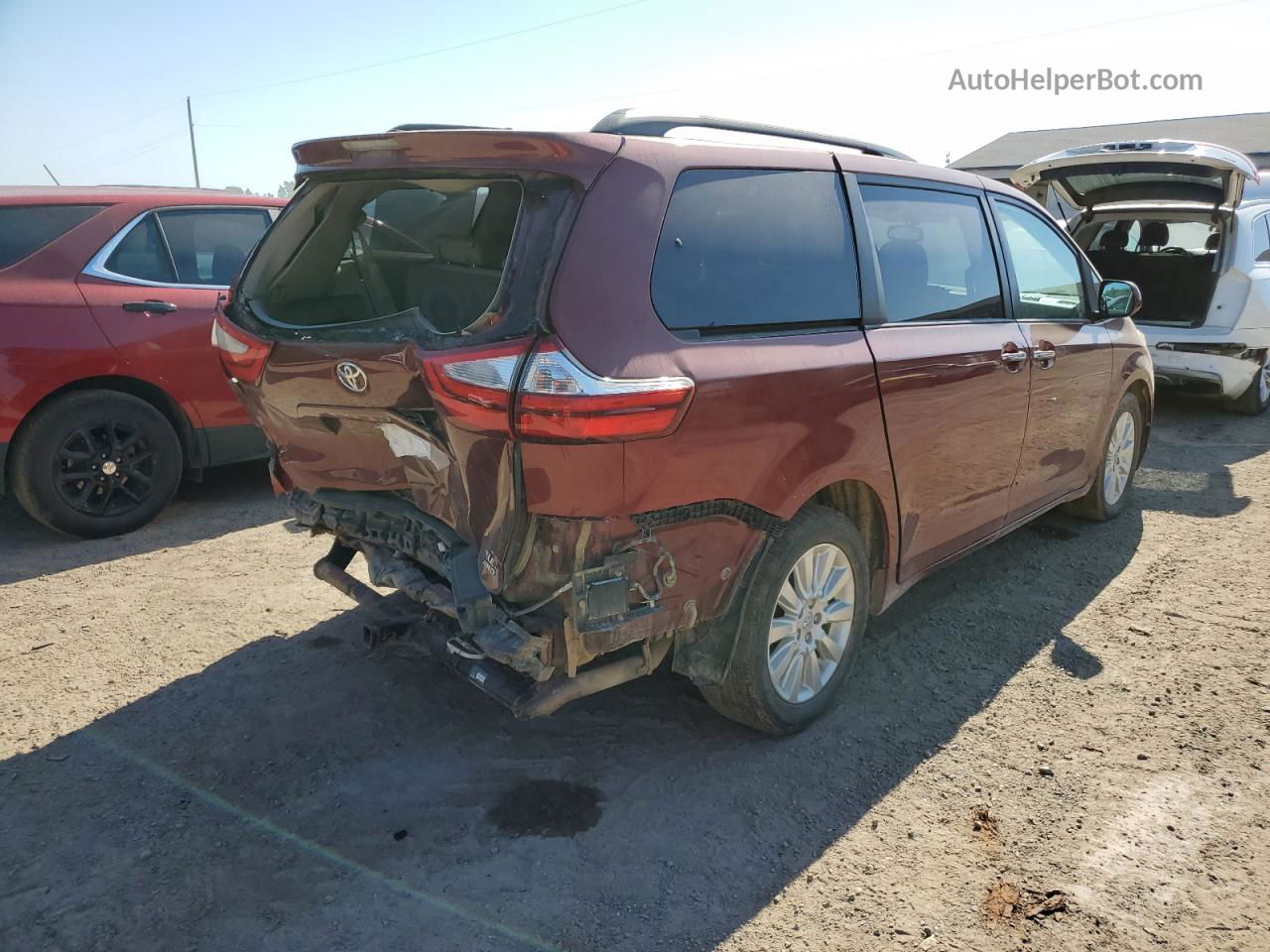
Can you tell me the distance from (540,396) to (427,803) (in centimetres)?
141

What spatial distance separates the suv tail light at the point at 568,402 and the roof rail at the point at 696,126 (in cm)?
85

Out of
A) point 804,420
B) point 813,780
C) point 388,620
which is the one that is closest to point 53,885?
point 388,620

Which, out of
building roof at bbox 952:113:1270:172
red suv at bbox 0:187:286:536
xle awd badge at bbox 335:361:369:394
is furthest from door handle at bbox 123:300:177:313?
building roof at bbox 952:113:1270:172

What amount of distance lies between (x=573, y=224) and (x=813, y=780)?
1932 millimetres

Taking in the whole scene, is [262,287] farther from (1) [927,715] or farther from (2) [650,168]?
(1) [927,715]

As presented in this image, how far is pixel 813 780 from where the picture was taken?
10.2 ft

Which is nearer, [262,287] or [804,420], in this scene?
[804,420]

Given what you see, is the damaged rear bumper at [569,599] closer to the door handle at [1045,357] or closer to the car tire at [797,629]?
the car tire at [797,629]

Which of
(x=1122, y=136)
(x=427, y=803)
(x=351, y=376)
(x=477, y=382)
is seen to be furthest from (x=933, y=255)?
(x=1122, y=136)

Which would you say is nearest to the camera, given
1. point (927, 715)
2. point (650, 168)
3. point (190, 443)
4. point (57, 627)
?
point (650, 168)

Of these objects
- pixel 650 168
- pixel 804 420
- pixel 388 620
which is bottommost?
pixel 388 620

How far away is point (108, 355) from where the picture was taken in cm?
509

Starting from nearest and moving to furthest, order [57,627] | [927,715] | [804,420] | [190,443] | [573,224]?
[573,224] < [804,420] < [927,715] < [57,627] < [190,443]

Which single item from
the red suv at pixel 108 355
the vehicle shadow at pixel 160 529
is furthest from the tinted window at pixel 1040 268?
the red suv at pixel 108 355
